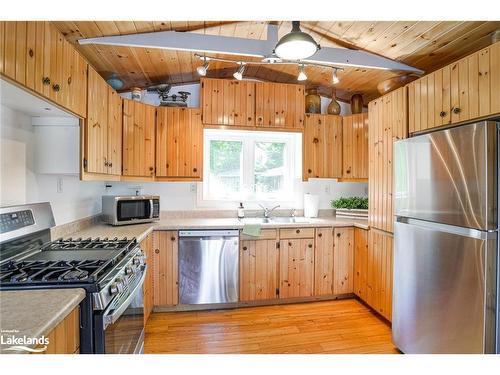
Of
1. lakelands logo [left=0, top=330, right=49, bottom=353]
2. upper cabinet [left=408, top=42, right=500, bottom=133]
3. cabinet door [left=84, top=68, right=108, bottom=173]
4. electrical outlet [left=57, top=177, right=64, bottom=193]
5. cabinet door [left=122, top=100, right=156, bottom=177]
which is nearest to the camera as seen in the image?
lakelands logo [left=0, top=330, right=49, bottom=353]

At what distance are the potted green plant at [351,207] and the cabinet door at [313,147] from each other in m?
0.50

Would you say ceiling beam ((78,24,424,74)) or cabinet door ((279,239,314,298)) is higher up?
ceiling beam ((78,24,424,74))

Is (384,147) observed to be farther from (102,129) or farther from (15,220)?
(15,220)

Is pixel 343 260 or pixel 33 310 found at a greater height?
pixel 33 310

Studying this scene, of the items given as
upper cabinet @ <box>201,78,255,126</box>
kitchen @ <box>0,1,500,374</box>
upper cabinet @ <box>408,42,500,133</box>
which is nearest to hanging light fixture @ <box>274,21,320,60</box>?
kitchen @ <box>0,1,500,374</box>

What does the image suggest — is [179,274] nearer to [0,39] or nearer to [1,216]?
[1,216]

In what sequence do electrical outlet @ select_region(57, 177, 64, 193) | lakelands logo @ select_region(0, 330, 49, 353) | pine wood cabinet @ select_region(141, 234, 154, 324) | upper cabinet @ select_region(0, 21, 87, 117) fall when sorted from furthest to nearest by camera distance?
pine wood cabinet @ select_region(141, 234, 154, 324), electrical outlet @ select_region(57, 177, 64, 193), upper cabinet @ select_region(0, 21, 87, 117), lakelands logo @ select_region(0, 330, 49, 353)

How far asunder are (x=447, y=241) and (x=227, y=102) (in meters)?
2.30

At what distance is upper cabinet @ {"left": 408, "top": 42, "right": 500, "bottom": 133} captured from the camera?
1.43 metres

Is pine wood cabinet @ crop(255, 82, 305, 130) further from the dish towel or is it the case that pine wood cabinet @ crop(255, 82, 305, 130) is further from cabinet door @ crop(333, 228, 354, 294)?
cabinet door @ crop(333, 228, 354, 294)

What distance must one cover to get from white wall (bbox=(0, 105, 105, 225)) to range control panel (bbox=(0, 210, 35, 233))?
113 millimetres

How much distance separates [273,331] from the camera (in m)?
2.22

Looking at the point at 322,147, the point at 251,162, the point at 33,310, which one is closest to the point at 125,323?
the point at 33,310

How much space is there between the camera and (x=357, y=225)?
272 cm
